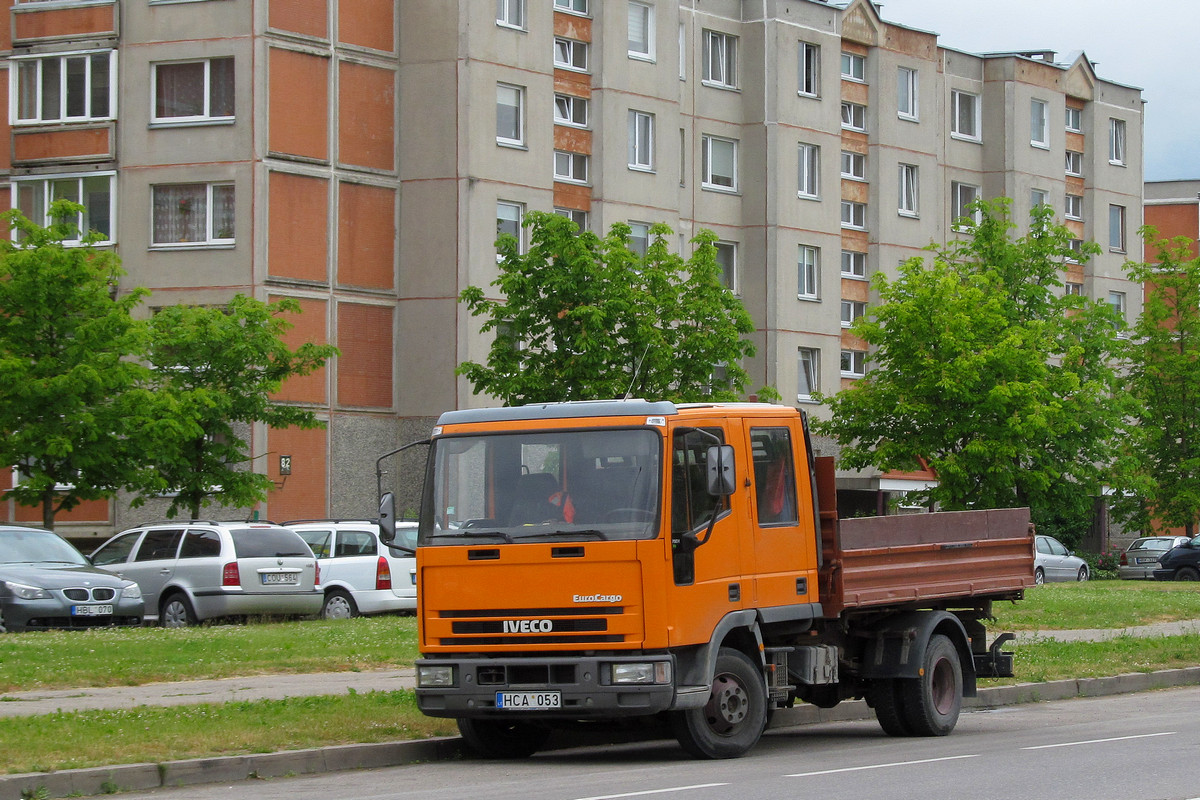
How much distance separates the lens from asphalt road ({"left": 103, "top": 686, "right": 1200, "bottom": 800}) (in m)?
11.2

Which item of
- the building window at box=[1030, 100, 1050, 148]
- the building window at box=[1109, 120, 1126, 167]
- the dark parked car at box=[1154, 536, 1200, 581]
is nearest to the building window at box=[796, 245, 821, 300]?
the building window at box=[1030, 100, 1050, 148]

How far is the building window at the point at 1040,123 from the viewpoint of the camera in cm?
6500

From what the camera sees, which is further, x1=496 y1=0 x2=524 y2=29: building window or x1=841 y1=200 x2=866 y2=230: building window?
x1=841 y1=200 x2=866 y2=230: building window

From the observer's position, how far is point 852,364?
59406 mm

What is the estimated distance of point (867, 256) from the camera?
59656mm

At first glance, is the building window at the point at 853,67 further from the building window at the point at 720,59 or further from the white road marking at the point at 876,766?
the white road marking at the point at 876,766

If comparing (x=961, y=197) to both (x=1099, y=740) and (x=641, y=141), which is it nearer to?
(x=641, y=141)

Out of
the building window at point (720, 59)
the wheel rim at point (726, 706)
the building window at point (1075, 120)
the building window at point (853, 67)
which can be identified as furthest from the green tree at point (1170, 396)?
the wheel rim at point (726, 706)

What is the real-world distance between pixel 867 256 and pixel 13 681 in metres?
45.6

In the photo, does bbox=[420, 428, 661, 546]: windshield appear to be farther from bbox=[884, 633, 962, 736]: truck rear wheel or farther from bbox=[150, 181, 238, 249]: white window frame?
bbox=[150, 181, 238, 249]: white window frame

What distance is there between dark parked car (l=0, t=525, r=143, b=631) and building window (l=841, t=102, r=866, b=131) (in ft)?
126

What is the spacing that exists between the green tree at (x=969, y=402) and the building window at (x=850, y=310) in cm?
853

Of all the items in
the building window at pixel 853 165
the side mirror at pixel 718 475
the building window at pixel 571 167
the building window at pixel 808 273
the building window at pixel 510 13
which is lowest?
the side mirror at pixel 718 475

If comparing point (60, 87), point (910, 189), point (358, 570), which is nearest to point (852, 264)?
point (910, 189)
